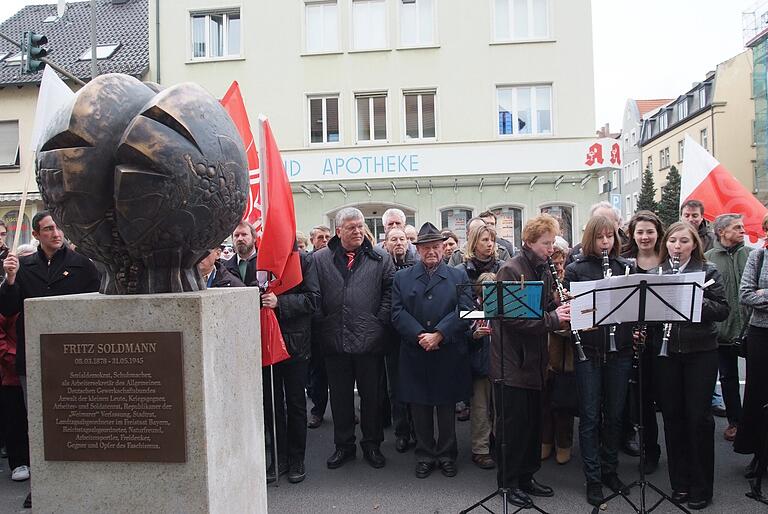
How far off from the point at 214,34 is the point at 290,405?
15441mm

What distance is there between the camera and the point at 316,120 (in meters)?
17.5

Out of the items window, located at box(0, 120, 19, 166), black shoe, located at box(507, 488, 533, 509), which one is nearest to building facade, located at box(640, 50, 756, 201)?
window, located at box(0, 120, 19, 166)

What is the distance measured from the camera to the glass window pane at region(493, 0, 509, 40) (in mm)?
17000

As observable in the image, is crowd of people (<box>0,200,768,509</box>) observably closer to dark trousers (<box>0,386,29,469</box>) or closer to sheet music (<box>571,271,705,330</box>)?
dark trousers (<box>0,386,29,469</box>)

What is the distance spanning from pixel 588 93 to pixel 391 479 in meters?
14.1

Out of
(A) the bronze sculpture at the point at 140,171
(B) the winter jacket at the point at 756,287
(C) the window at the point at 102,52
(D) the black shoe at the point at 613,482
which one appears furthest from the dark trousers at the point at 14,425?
(C) the window at the point at 102,52

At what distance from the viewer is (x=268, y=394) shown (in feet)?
16.9

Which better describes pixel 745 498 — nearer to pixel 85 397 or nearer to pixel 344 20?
pixel 85 397

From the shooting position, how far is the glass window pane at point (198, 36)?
58.8 feet

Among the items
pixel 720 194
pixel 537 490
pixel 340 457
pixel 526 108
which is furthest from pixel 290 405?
pixel 526 108

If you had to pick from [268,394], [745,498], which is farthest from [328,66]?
[745,498]

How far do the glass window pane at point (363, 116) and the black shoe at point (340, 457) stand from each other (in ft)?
42.7

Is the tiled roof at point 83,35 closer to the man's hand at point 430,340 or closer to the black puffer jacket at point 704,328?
the man's hand at point 430,340

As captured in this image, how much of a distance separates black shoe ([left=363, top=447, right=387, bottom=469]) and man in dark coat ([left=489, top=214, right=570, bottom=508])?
1.10 meters
